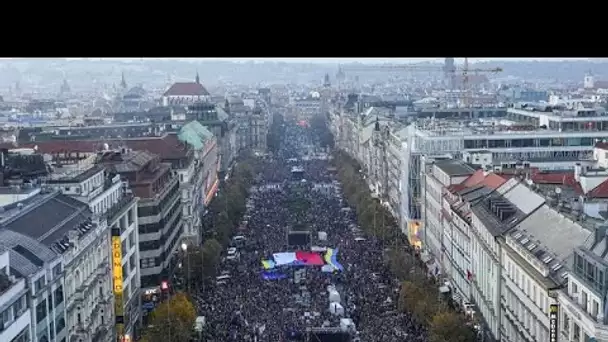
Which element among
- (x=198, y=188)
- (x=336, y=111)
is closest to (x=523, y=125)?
(x=198, y=188)

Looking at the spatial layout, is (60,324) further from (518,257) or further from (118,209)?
(518,257)

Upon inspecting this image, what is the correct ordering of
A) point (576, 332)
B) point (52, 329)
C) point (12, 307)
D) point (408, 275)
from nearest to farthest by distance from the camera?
1. point (12, 307)
2. point (576, 332)
3. point (52, 329)
4. point (408, 275)

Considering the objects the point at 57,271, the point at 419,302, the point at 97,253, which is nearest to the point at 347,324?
the point at 419,302

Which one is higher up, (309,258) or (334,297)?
(334,297)
